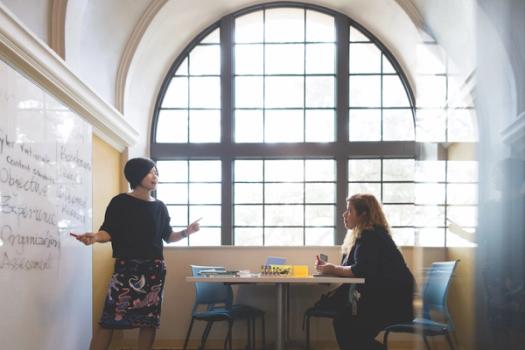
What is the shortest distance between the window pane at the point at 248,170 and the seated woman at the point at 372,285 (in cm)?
276

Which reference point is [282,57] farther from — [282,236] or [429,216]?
[429,216]

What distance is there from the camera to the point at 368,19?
251 inches

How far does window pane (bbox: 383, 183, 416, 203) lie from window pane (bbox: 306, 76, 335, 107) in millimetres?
1068

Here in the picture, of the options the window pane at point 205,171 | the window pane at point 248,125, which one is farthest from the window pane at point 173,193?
the window pane at point 248,125

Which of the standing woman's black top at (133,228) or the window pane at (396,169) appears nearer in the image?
the standing woman's black top at (133,228)

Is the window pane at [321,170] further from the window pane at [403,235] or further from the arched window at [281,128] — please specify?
the window pane at [403,235]

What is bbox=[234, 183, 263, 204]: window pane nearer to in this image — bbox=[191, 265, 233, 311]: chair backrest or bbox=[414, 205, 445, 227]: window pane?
bbox=[191, 265, 233, 311]: chair backrest

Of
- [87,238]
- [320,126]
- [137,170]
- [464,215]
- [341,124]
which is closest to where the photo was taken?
[464,215]

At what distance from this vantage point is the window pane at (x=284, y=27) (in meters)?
6.65

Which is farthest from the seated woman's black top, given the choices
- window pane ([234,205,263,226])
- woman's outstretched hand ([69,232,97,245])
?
window pane ([234,205,263,226])

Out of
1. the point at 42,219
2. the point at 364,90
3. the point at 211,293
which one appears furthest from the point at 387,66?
the point at 42,219

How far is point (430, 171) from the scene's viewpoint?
591 mm

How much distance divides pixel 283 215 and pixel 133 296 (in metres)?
2.89

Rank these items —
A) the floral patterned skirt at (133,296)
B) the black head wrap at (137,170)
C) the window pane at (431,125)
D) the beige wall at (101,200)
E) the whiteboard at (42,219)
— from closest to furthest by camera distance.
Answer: the window pane at (431,125), the whiteboard at (42,219), the floral patterned skirt at (133,296), the black head wrap at (137,170), the beige wall at (101,200)
